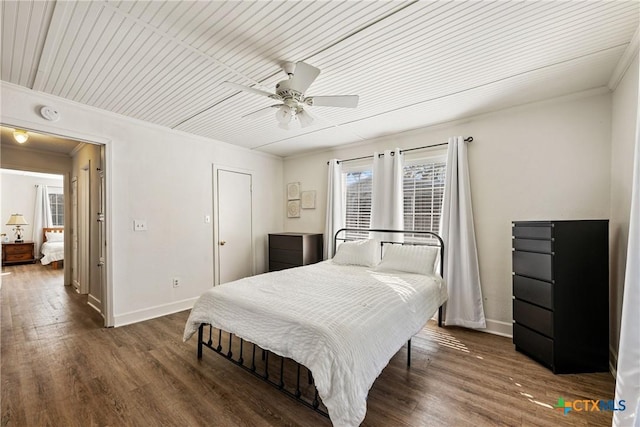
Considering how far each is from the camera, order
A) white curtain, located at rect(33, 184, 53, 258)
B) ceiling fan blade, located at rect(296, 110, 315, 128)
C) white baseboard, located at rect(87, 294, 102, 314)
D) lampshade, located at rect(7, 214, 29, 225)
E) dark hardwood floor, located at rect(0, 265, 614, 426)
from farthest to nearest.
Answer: white curtain, located at rect(33, 184, 53, 258) < lampshade, located at rect(7, 214, 29, 225) < white baseboard, located at rect(87, 294, 102, 314) < ceiling fan blade, located at rect(296, 110, 315, 128) < dark hardwood floor, located at rect(0, 265, 614, 426)

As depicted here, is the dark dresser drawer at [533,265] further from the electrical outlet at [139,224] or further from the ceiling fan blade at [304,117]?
the electrical outlet at [139,224]

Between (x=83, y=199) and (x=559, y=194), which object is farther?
(x=83, y=199)

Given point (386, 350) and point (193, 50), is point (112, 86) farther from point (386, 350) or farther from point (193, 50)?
point (386, 350)

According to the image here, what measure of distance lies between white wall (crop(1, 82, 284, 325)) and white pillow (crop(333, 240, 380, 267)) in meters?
2.10

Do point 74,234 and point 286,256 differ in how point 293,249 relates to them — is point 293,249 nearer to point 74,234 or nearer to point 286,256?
point 286,256

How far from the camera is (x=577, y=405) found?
182cm

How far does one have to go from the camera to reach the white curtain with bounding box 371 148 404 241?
3730 mm

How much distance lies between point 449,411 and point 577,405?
0.92 m

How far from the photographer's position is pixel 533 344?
2.39 meters

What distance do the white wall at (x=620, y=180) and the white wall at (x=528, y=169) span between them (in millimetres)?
123

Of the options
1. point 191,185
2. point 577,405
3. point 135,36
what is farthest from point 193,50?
point 577,405

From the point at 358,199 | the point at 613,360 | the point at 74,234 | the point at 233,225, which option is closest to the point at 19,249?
the point at 74,234

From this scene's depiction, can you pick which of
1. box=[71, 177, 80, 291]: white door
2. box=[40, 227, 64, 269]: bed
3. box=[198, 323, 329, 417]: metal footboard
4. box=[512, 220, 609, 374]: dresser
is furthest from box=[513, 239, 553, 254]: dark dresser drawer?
box=[40, 227, 64, 269]: bed

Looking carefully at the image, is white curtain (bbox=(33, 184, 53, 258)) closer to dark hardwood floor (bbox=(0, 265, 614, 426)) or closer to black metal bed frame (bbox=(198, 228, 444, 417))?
dark hardwood floor (bbox=(0, 265, 614, 426))
